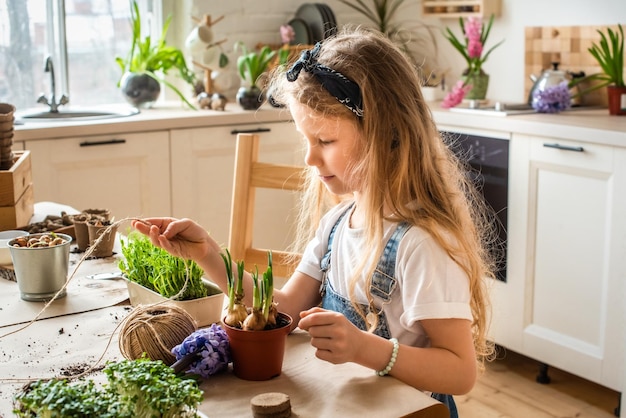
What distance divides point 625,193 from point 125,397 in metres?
2.04

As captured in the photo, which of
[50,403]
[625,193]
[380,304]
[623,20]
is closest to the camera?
[50,403]

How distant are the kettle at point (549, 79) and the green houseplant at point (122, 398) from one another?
97.5 inches

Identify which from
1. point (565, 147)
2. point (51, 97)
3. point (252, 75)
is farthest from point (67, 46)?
point (565, 147)

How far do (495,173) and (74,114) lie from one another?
1637mm

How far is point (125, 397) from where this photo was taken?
91cm

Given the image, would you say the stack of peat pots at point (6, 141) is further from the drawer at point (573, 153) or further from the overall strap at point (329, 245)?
the drawer at point (573, 153)

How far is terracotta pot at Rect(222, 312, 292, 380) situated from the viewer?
45.4 inches

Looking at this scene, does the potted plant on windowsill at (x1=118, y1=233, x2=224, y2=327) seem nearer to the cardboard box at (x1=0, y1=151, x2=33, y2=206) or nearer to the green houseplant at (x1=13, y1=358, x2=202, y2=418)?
the green houseplant at (x1=13, y1=358, x2=202, y2=418)

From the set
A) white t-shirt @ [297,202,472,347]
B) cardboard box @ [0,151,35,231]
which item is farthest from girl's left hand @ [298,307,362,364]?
cardboard box @ [0,151,35,231]

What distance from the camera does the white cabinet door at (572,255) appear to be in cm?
266

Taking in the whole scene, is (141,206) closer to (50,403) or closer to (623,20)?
(623,20)

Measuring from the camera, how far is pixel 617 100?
9.87 ft

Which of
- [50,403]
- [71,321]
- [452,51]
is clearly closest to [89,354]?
[71,321]

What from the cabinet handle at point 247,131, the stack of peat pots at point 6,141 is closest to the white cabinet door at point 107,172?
the cabinet handle at point 247,131
